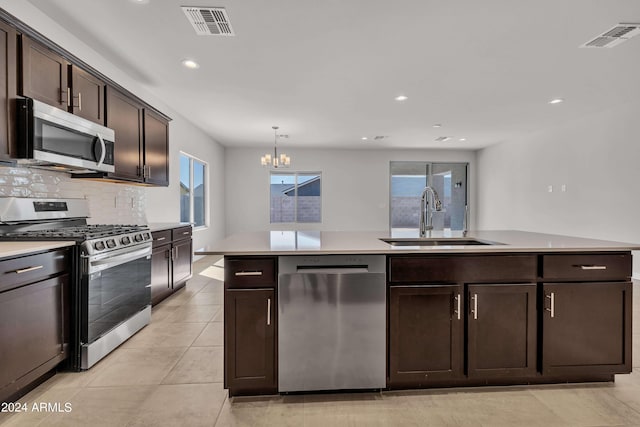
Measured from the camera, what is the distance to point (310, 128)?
20.4 feet

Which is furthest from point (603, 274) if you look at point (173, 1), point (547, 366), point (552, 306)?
point (173, 1)

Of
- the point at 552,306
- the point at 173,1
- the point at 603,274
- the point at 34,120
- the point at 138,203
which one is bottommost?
the point at 552,306

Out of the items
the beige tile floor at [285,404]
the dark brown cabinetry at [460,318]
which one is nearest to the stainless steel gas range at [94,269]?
the beige tile floor at [285,404]

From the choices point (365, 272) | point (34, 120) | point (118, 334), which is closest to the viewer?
point (365, 272)

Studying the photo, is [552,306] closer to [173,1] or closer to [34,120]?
[173,1]

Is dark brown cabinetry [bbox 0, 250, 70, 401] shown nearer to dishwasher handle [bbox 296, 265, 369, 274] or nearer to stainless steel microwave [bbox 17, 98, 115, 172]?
stainless steel microwave [bbox 17, 98, 115, 172]

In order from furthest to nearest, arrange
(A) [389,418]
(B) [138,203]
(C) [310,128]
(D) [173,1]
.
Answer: (C) [310,128] < (B) [138,203] < (D) [173,1] < (A) [389,418]

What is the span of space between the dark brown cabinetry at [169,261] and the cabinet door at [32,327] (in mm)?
1185

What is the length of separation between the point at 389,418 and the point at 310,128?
5.26 metres

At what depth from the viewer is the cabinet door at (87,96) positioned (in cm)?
254

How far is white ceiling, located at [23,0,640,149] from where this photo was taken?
2469 millimetres

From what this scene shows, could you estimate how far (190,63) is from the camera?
3.38m

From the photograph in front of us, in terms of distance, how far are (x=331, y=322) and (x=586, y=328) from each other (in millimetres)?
1523

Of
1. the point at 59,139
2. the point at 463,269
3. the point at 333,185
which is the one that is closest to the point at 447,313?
the point at 463,269
